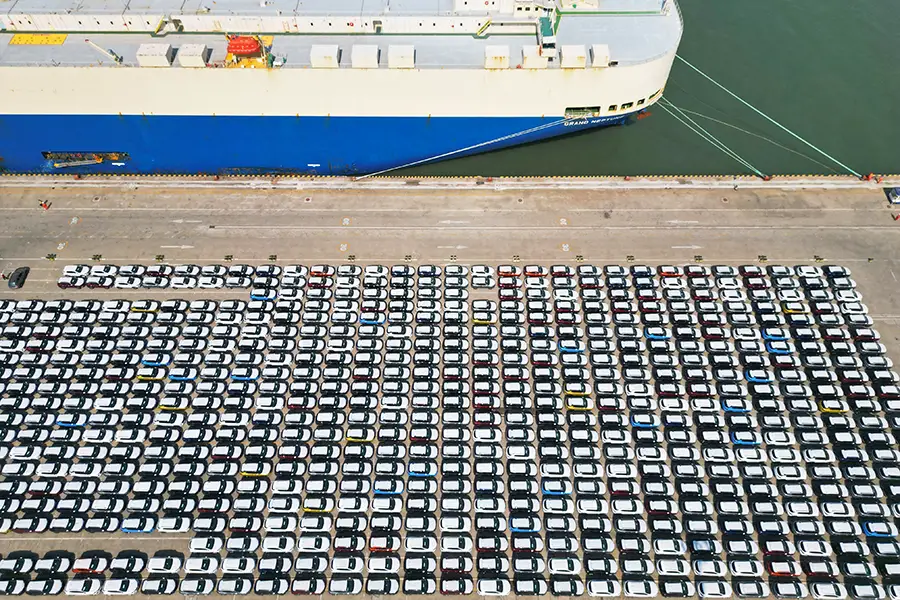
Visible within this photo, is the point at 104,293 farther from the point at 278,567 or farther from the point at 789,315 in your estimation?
the point at 789,315

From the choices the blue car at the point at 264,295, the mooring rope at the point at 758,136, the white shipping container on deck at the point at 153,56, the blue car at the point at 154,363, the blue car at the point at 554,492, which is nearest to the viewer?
the blue car at the point at 554,492

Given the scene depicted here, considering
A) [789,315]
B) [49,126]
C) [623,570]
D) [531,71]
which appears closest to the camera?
[623,570]

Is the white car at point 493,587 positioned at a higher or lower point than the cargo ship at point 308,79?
lower

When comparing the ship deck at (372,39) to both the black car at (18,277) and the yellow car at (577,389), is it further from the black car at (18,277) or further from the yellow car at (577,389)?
the yellow car at (577,389)

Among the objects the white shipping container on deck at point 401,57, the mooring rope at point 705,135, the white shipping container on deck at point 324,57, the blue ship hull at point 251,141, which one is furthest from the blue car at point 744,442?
the white shipping container on deck at point 324,57

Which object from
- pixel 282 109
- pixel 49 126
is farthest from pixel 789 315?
pixel 49 126

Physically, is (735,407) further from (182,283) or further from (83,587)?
(182,283)

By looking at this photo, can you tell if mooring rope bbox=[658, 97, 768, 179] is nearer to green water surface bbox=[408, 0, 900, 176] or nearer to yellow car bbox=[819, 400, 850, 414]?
green water surface bbox=[408, 0, 900, 176]

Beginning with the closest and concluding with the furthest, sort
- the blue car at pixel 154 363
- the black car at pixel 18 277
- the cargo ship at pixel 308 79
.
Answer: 1. the blue car at pixel 154 363
2. the black car at pixel 18 277
3. the cargo ship at pixel 308 79
